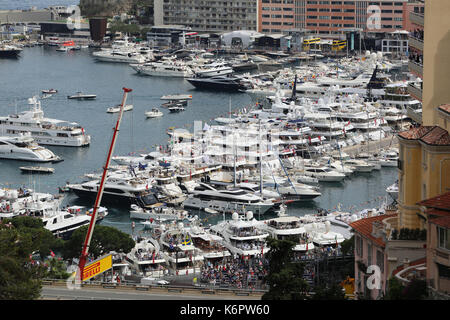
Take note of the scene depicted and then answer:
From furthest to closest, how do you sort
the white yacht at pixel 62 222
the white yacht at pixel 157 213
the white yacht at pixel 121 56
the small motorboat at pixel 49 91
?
the white yacht at pixel 121 56 < the small motorboat at pixel 49 91 < the white yacht at pixel 157 213 < the white yacht at pixel 62 222

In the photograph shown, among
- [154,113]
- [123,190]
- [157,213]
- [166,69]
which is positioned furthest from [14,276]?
[166,69]

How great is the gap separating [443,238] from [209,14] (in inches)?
3022

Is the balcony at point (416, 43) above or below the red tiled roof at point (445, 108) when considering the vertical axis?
above

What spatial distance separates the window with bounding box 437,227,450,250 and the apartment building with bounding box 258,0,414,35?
2495 inches

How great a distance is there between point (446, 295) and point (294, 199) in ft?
63.4

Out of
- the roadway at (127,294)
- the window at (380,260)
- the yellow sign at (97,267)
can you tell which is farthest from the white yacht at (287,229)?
the yellow sign at (97,267)

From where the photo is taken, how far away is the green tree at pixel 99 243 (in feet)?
65.5

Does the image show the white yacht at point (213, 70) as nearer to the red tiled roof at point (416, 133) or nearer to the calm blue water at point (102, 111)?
the calm blue water at point (102, 111)

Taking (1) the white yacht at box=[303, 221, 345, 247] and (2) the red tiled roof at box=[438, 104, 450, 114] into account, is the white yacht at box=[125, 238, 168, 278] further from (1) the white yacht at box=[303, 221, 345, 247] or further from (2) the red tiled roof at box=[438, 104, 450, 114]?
(2) the red tiled roof at box=[438, 104, 450, 114]

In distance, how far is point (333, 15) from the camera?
3078 inches

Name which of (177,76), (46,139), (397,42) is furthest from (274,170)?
(397,42)

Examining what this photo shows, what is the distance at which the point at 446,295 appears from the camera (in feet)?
33.0

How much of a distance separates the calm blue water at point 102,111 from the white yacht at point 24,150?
43 cm
